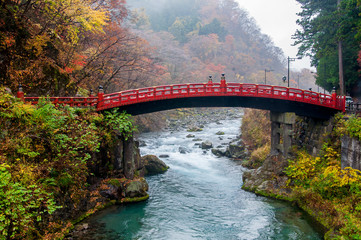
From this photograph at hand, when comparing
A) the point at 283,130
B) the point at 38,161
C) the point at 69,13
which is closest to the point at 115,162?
the point at 38,161

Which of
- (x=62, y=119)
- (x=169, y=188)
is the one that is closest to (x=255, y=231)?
(x=169, y=188)

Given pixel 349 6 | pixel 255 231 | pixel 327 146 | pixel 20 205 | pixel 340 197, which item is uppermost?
pixel 349 6

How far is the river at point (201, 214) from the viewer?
50.4 ft

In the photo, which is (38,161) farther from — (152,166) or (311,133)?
(311,133)

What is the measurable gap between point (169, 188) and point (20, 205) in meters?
12.9

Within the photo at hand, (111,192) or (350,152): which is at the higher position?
(350,152)

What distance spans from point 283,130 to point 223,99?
5805 mm

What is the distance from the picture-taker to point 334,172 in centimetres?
1756

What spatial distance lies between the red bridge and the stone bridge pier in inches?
27.1

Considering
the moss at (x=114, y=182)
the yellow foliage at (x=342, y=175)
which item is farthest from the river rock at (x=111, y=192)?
the yellow foliage at (x=342, y=175)

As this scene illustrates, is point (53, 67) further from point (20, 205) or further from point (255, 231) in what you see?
point (255, 231)

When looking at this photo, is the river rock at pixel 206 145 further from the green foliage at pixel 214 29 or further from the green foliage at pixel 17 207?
the green foliage at pixel 214 29

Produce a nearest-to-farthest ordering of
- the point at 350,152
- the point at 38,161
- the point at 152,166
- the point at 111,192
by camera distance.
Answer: the point at 38,161 < the point at 350,152 < the point at 111,192 < the point at 152,166

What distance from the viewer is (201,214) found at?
17.8 metres
